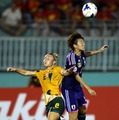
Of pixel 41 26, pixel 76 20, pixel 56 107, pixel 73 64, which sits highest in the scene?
pixel 76 20

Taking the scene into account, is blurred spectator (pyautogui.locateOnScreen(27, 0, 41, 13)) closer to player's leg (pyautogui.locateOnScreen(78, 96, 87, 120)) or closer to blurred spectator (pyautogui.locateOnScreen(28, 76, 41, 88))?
blurred spectator (pyautogui.locateOnScreen(28, 76, 41, 88))

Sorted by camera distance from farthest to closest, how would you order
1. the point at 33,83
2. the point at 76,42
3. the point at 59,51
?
the point at 59,51, the point at 33,83, the point at 76,42

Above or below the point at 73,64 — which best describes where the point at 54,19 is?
Result: above

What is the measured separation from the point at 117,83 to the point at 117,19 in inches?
73.8

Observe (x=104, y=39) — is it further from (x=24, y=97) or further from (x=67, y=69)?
(x=67, y=69)

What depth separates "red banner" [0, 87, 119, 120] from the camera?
16.8m

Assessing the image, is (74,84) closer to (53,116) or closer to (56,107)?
(56,107)

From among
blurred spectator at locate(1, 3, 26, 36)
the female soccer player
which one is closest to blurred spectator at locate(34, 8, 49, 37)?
blurred spectator at locate(1, 3, 26, 36)

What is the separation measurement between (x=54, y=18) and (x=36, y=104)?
3651 millimetres

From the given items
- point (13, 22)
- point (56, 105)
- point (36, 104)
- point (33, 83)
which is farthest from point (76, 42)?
point (13, 22)

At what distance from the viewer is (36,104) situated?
55.9 ft

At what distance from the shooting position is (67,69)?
14125 mm

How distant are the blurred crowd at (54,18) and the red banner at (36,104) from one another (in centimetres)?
302

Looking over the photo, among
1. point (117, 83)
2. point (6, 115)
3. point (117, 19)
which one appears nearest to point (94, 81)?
point (117, 83)
